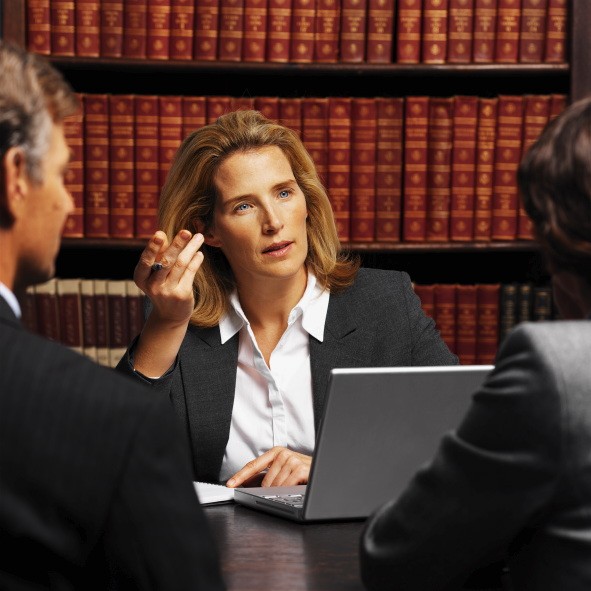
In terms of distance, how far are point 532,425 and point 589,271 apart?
8.0 inches

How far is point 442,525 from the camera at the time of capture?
3.56 feet

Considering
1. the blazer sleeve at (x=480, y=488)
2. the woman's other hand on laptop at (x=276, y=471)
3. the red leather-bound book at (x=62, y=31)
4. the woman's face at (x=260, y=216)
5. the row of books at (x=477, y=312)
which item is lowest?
the woman's other hand on laptop at (x=276, y=471)

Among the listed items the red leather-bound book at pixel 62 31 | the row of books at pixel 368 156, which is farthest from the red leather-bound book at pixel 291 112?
the red leather-bound book at pixel 62 31

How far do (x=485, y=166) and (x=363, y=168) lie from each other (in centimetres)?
32

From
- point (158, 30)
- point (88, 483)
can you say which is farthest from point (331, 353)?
point (88, 483)

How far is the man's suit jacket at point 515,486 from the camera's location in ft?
3.28

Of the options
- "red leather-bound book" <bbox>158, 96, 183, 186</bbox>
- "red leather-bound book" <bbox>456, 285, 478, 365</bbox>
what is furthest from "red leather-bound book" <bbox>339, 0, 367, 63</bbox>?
"red leather-bound book" <bbox>456, 285, 478, 365</bbox>

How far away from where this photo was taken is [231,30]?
2734 millimetres

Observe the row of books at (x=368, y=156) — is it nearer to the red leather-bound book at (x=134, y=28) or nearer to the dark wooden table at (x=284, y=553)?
the red leather-bound book at (x=134, y=28)

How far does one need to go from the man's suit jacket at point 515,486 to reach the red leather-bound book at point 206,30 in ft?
6.02

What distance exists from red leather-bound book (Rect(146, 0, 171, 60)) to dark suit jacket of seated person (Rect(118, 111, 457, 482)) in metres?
0.52

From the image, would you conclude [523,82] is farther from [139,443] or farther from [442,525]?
[139,443]

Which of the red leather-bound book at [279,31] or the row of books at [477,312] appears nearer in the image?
the red leather-bound book at [279,31]

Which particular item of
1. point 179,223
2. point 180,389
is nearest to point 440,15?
point 179,223
